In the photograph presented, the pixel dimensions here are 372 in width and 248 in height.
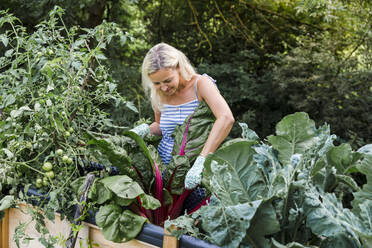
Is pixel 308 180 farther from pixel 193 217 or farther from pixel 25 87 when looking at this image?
pixel 25 87

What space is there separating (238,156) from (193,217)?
0.78ft

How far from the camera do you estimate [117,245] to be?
1251 millimetres

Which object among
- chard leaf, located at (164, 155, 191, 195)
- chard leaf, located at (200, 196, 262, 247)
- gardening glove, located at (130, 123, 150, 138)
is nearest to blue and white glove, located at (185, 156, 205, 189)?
chard leaf, located at (164, 155, 191, 195)

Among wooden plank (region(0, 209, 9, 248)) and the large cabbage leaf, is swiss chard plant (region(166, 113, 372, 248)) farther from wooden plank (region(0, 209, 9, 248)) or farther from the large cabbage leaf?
wooden plank (region(0, 209, 9, 248))

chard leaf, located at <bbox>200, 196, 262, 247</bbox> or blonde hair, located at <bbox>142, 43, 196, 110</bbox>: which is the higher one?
blonde hair, located at <bbox>142, 43, 196, 110</bbox>

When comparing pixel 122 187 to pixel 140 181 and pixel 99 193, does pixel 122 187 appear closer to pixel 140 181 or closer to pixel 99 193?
pixel 99 193

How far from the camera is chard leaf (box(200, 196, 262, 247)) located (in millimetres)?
870

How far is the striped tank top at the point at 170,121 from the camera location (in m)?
1.91

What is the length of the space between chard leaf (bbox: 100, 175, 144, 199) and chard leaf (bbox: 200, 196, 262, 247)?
36cm

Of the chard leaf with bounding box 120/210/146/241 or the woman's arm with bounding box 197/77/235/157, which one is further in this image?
the woman's arm with bounding box 197/77/235/157

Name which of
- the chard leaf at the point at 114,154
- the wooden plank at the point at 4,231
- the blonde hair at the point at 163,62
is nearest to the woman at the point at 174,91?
the blonde hair at the point at 163,62

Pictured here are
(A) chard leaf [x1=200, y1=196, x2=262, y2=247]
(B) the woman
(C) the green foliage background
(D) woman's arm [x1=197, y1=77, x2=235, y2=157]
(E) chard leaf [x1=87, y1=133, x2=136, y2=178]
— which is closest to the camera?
(A) chard leaf [x1=200, y1=196, x2=262, y2=247]

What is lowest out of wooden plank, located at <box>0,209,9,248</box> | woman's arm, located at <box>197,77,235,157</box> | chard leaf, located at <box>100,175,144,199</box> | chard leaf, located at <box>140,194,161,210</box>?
wooden plank, located at <box>0,209,9,248</box>

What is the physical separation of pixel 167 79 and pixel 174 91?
93 millimetres
